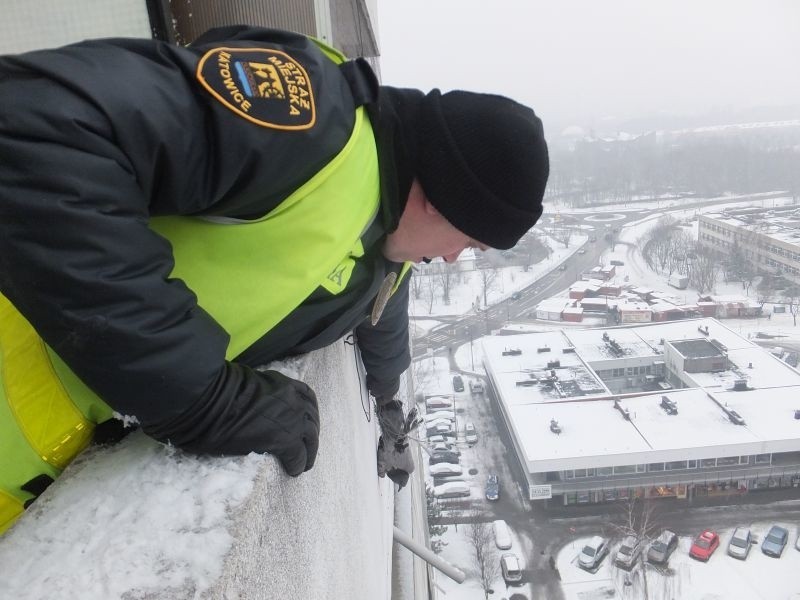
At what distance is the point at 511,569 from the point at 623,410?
1883 mm

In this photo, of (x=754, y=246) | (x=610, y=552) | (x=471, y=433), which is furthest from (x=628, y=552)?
(x=754, y=246)

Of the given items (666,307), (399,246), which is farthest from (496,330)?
(399,246)

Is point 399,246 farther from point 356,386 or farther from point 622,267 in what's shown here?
point 622,267

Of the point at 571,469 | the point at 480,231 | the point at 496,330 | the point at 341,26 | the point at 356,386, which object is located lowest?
the point at 496,330

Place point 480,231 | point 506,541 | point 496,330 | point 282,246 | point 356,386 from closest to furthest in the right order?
point 282,246, point 480,231, point 356,386, point 506,541, point 496,330

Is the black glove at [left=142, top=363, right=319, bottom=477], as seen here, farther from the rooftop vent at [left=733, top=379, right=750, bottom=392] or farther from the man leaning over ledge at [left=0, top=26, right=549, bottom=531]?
the rooftop vent at [left=733, top=379, right=750, bottom=392]

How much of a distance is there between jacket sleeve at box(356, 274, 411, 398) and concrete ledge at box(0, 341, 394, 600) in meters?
0.44

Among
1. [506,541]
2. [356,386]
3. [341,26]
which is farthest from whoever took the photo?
[506,541]

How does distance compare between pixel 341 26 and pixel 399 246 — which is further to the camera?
pixel 341 26

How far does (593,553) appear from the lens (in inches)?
165

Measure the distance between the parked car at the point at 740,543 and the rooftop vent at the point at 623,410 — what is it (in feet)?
4.02

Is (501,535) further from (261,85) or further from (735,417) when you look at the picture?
(261,85)

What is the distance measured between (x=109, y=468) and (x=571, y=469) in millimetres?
4563

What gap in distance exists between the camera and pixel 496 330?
799 centimetres
